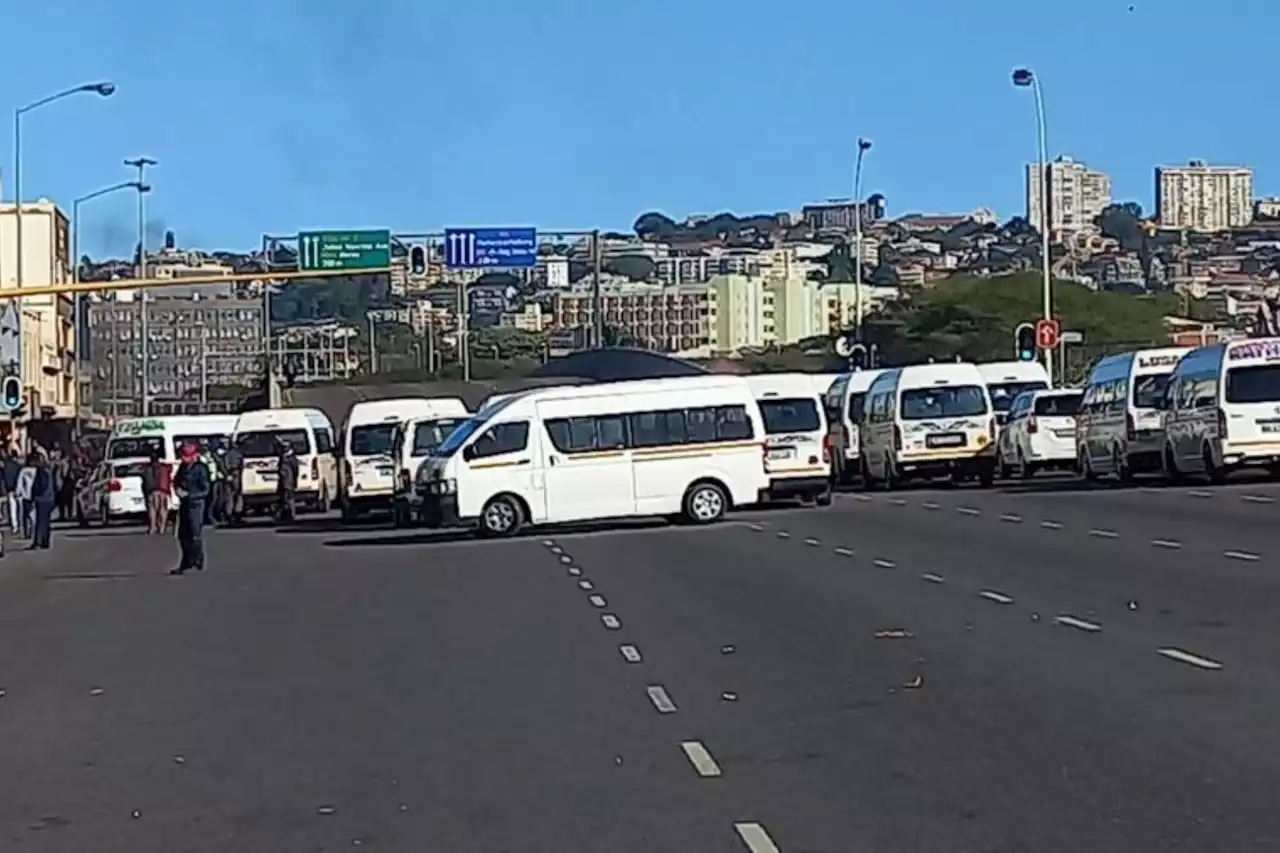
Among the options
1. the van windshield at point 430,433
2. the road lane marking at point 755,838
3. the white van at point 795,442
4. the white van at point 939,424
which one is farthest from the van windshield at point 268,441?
the road lane marking at point 755,838

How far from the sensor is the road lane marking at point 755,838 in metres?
9.94

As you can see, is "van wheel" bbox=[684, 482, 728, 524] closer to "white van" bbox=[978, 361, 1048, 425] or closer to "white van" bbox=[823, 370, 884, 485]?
"white van" bbox=[823, 370, 884, 485]

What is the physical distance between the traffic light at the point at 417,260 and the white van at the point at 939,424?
12.1 m

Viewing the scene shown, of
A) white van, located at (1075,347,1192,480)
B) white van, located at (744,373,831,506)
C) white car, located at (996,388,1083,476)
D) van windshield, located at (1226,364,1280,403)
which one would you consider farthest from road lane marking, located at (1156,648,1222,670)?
white car, located at (996,388,1083,476)

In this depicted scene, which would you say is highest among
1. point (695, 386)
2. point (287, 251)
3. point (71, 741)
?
point (287, 251)

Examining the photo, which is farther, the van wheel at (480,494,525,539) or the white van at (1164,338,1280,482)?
the white van at (1164,338,1280,482)

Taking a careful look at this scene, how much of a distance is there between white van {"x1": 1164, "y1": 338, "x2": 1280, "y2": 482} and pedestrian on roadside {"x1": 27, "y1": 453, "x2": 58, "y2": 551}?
1893 centimetres

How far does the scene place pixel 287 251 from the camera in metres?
76.1

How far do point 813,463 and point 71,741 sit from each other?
2797cm

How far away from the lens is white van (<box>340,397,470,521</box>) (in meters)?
45.5

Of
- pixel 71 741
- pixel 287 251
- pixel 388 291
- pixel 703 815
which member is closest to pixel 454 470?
pixel 71 741

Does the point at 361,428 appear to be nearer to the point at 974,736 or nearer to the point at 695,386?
the point at 695,386

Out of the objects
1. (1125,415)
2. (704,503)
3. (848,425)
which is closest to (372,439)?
(848,425)

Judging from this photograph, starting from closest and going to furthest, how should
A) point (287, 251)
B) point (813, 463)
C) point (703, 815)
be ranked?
1. point (703, 815)
2. point (813, 463)
3. point (287, 251)
